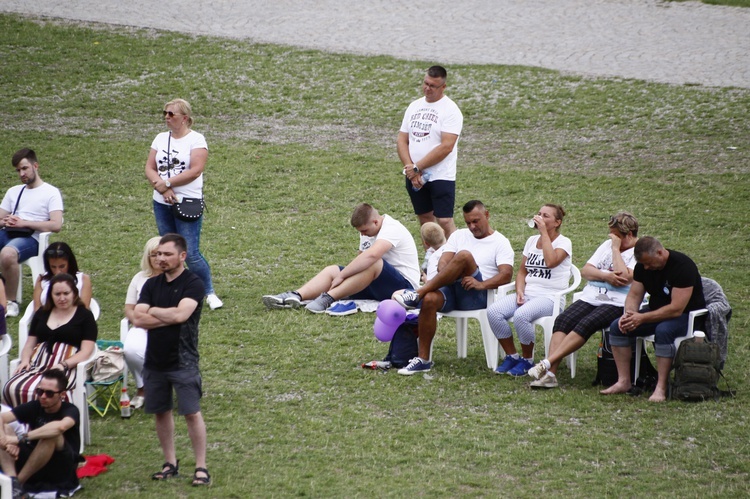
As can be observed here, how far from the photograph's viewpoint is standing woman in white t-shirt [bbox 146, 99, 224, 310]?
29.2 ft

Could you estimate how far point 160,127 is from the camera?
1659 cm

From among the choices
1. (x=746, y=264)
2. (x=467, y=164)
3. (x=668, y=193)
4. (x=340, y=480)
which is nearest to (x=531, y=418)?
(x=340, y=480)

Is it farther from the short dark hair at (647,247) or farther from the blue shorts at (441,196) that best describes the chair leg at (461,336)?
the blue shorts at (441,196)

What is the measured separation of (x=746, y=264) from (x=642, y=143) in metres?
5.03

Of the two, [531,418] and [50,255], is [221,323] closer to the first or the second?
[50,255]

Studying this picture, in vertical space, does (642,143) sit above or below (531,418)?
above

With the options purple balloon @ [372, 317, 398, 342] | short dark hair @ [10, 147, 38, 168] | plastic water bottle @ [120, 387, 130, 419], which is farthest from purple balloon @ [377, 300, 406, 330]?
short dark hair @ [10, 147, 38, 168]

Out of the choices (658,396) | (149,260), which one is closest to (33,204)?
(149,260)

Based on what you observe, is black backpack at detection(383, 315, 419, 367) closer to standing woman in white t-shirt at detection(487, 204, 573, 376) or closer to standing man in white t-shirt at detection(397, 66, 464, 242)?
standing woman in white t-shirt at detection(487, 204, 573, 376)

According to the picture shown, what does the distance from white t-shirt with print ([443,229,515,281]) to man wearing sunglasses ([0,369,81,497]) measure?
3749mm

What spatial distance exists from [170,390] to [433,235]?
13.4ft

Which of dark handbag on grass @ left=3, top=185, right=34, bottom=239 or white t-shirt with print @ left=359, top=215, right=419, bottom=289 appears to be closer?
white t-shirt with print @ left=359, top=215, right=419, bottom=289

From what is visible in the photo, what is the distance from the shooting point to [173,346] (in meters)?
5.73

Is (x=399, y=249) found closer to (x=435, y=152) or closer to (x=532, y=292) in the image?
(x=435, y=152)
